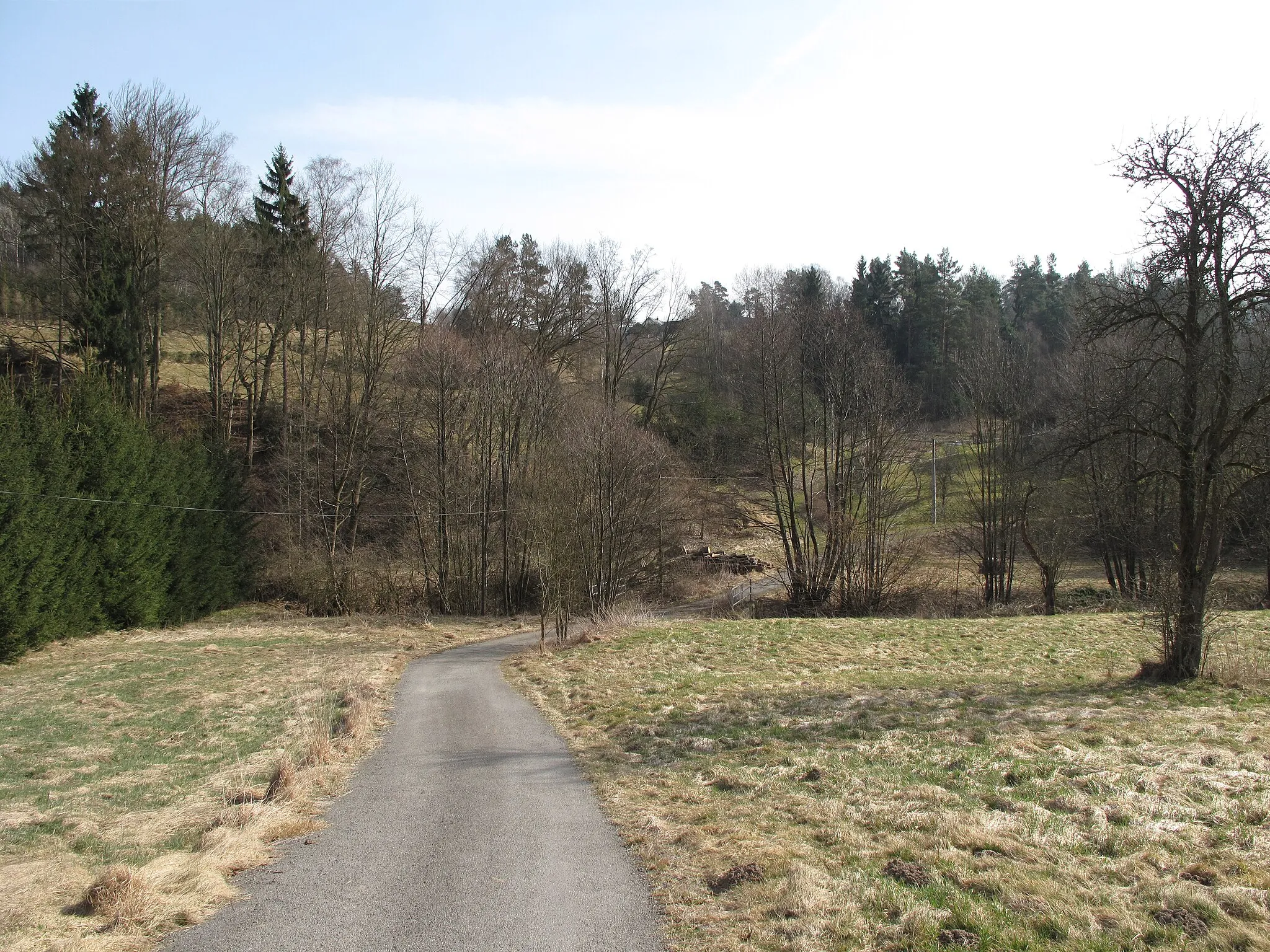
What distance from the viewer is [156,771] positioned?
10.6 meters

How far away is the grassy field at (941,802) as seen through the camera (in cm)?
487

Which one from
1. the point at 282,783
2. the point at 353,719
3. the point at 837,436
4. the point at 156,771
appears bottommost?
the point at 156,771

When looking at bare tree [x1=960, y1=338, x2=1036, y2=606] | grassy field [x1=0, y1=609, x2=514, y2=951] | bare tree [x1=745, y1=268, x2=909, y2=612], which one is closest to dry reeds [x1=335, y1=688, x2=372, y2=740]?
grassy field [x1=0, y1=609, x2=514, y2=951]

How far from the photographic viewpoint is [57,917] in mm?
5438

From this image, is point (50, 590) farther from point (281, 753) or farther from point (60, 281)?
point (281, 753)

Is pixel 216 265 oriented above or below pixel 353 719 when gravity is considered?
above

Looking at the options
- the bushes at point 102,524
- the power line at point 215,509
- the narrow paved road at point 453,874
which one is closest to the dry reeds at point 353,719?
the narrow paved road at point 453,874

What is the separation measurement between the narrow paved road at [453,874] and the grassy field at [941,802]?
1.54 feet

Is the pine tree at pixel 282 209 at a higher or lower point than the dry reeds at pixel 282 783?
higher

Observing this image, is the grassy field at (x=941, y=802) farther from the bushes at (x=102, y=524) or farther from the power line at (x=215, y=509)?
the power line at (x=215, y=509)

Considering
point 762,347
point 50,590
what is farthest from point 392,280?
point 50,590

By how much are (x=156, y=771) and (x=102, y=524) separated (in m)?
20.6

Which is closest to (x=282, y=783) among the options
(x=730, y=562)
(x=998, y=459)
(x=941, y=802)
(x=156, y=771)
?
(x=156, y=771)

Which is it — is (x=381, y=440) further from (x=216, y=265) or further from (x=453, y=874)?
(x=453, y=874)
